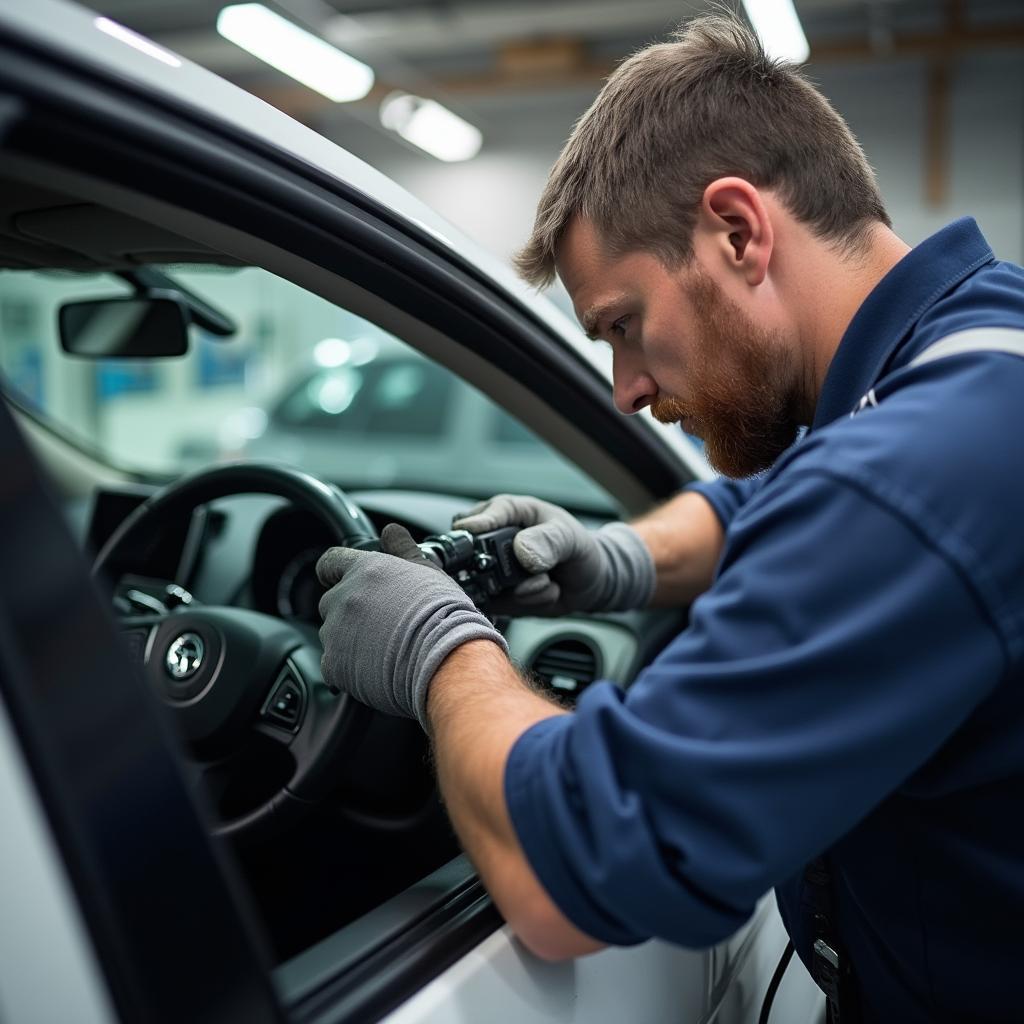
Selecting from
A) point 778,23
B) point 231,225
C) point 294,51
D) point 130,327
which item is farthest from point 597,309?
point 294,51

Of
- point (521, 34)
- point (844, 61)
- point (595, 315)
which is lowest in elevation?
point (595, 315)

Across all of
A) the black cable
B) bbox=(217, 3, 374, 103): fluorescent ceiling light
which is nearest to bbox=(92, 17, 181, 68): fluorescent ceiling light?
the black cable

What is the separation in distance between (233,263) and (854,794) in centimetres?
101

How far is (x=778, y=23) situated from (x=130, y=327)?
482 centimetres

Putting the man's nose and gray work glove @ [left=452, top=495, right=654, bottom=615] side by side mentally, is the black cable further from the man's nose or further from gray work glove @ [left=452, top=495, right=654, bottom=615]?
the man's nose

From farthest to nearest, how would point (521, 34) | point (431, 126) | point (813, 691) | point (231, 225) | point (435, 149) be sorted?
point (435, 149), point (431, 126), point (521, 34), point (231, 225), point (813, 691)

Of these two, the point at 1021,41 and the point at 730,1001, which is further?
the point at 1021,41

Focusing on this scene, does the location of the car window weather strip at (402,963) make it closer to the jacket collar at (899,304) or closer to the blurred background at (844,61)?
the jacket collar at (899,304)

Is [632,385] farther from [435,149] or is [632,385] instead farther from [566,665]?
[435,149]

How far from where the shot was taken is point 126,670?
0.65 meters

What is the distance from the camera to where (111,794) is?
2.04 ft

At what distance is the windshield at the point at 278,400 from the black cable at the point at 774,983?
116cm

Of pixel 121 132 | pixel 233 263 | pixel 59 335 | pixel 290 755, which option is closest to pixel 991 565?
pixel 121 132

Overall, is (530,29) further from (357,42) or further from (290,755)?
(290,755)
